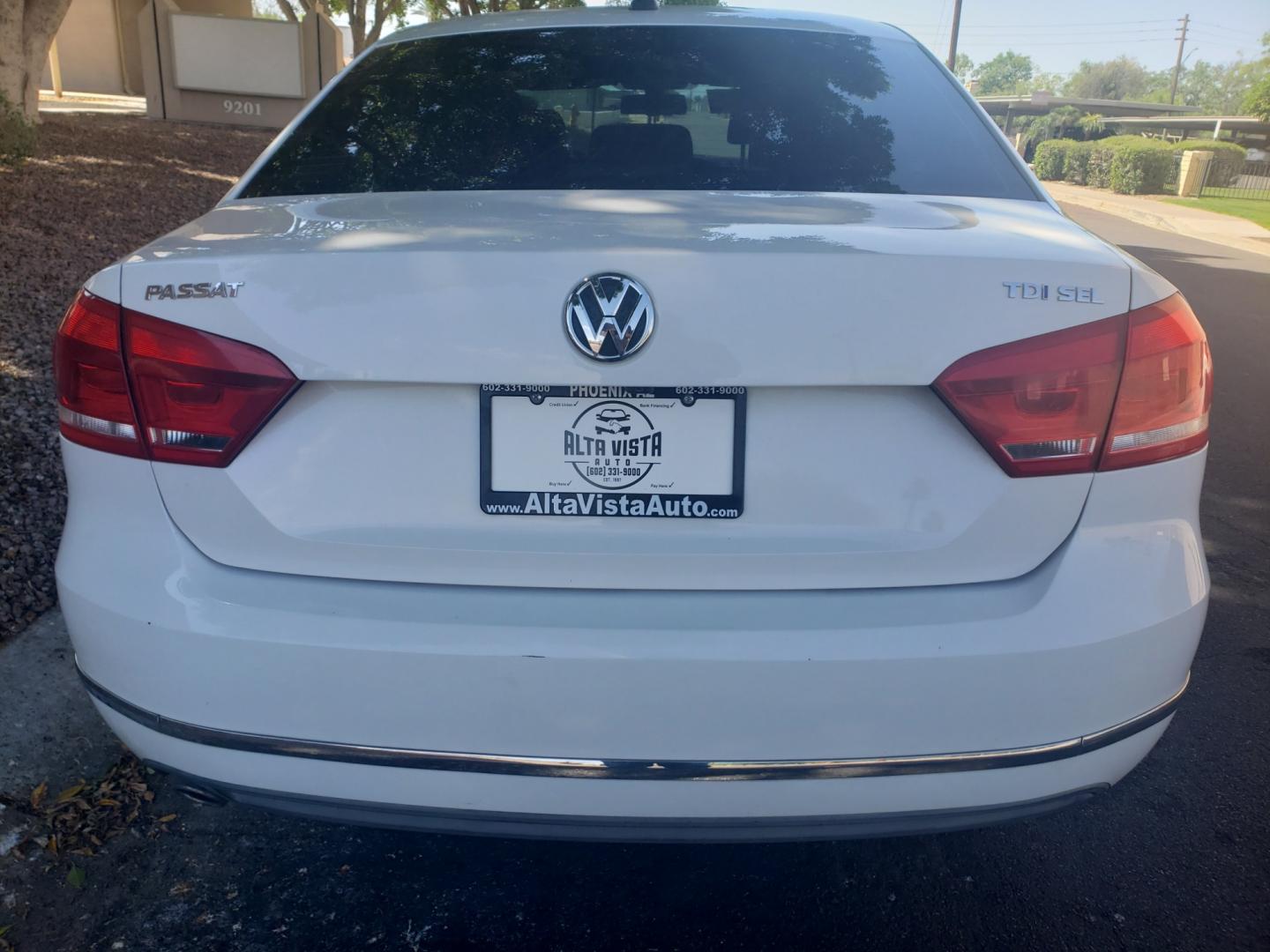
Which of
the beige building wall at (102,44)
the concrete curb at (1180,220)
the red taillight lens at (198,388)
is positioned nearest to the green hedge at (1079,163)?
the concrete curb at (1180,220)

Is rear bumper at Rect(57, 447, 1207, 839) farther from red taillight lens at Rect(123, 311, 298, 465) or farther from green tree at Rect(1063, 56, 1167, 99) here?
green tree at Rect(1063, 56, 1167, 99)

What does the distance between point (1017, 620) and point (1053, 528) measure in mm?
161

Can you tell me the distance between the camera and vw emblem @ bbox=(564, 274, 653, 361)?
1.61m

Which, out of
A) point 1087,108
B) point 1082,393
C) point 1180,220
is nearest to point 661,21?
point 1082,393

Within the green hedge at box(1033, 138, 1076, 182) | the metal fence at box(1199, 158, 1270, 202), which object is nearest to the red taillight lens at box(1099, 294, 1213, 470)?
the metal fence at box(1199, 158, 1270, 202)

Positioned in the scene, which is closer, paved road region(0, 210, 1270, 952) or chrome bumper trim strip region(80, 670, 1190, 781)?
chrome bumper trim strip region(80, 670, 1190, 781)

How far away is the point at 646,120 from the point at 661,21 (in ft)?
1.11

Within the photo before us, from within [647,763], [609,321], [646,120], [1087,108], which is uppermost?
[1087,108]

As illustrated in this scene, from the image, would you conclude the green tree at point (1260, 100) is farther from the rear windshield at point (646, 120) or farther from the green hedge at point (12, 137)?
the rear windshield at point (646, 120)

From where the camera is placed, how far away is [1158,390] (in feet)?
5.73

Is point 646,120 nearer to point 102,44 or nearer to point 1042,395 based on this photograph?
point 1042,395

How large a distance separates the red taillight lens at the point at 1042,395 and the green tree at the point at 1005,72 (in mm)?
179125

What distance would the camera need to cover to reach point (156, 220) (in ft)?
30.7

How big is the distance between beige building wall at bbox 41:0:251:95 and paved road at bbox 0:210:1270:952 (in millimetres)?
33431
